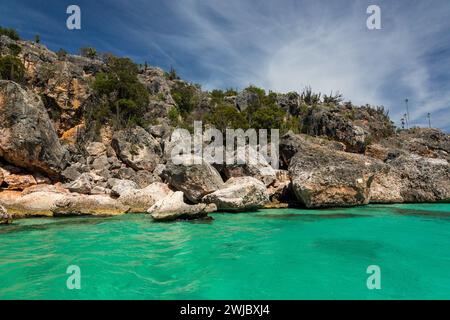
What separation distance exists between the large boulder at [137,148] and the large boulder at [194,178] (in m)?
8.51

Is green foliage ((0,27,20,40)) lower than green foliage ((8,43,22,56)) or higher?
higher

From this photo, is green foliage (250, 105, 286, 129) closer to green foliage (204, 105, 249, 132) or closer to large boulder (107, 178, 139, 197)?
green foliage (204, 105, 249, 132)

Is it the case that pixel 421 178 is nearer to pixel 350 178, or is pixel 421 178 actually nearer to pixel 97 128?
pixel 350 178

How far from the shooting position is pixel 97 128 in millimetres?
27438

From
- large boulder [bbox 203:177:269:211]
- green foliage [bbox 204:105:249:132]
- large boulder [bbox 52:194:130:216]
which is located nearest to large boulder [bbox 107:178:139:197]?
large boulder [bbox 52:194:130:216]

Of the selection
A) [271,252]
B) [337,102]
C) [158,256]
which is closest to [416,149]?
[337,102]

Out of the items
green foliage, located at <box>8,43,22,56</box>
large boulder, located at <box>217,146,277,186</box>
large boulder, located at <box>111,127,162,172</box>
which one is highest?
green foliage, located at <box>8,43,22,56</box>

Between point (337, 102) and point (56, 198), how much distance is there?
173ft

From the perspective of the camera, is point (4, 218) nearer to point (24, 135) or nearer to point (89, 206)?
point (89, 206)

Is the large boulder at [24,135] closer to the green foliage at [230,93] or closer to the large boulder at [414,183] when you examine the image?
the large boulder at [414,183]

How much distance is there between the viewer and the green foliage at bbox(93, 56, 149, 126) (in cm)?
2888

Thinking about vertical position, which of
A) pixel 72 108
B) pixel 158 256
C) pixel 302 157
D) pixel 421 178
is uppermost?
pixel 72 108

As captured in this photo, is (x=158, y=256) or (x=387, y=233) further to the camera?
(x=387, y=233)

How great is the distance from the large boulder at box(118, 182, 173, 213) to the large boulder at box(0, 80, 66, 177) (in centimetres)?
667
